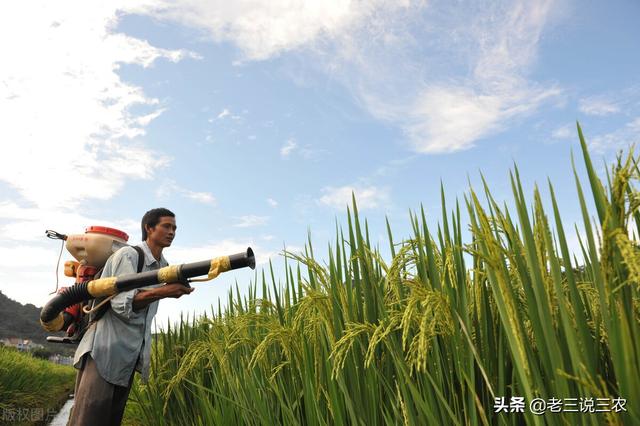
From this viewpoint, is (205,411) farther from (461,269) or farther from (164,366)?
(461,269)

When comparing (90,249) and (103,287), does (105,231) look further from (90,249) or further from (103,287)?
(103,287)

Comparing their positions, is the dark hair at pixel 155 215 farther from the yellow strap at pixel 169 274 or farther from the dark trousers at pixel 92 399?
the dark trousers at pixel 92 399

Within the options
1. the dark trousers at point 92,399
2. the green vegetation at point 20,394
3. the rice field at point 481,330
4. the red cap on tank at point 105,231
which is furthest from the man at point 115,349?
the green vegetation at point 20,394

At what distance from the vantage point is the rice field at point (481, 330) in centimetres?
117

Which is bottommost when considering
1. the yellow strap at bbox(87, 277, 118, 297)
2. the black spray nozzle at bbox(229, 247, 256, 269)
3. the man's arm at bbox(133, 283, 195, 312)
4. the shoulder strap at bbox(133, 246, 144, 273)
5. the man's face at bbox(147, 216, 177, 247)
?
the man's arm at bbox(133, 283, 195, 312)

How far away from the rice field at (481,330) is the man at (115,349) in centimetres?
126

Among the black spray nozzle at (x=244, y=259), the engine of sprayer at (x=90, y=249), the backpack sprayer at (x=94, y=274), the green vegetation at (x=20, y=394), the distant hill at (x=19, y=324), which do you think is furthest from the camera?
the distant hill at (x=19, y=324)

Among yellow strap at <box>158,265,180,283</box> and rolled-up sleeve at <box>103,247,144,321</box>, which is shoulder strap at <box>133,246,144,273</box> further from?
yellow strap at <box>158,265,180,283</box>

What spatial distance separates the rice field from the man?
4.14 ft

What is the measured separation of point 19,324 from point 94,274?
176 ft

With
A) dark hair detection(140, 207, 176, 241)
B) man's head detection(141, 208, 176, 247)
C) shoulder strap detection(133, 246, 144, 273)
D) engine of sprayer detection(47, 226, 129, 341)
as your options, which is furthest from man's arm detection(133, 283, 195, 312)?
engine of sprayer detection(47, 226, 129, 341)

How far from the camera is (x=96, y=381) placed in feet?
12.6

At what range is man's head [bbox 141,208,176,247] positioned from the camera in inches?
173

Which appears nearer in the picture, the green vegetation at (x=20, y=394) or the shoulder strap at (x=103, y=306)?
the shoulder strap at (x=103, y=306)
